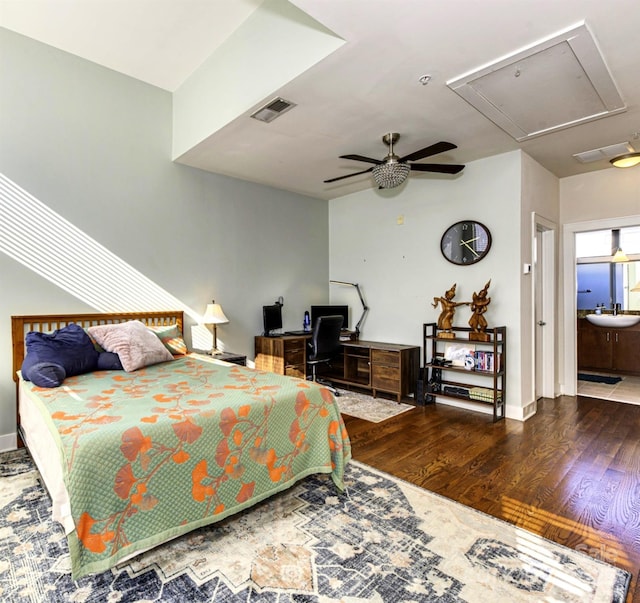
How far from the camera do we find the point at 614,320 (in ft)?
18.6

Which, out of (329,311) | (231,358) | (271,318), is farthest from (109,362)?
(329,311)

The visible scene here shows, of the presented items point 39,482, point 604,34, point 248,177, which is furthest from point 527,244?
point 39,482

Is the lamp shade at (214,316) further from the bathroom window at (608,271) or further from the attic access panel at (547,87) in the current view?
the bathroom window at (608,271)

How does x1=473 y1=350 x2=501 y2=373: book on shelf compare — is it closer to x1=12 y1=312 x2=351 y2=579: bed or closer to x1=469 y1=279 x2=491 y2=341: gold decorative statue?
x1=469 y1=279 x2=491 y2=341: gold decorative statue

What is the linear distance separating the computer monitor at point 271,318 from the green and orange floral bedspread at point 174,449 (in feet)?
6.91

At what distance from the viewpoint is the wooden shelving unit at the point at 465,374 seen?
386 centimetres

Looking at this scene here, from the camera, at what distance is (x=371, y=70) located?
2.46 m

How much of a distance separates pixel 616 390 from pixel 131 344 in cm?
586

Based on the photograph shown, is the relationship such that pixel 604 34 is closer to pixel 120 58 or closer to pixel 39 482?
pixel 120 58

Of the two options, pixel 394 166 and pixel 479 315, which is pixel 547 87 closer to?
pixel 394 166

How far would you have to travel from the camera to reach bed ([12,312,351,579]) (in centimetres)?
150

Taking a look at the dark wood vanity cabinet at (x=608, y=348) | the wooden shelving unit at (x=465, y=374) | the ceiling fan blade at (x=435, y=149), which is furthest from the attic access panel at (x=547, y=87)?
the dark wood vanity cabinet at (x=608, y=348)

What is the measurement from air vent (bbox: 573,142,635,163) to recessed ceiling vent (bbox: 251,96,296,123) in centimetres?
309

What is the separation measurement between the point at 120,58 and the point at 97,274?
2.01 meters
